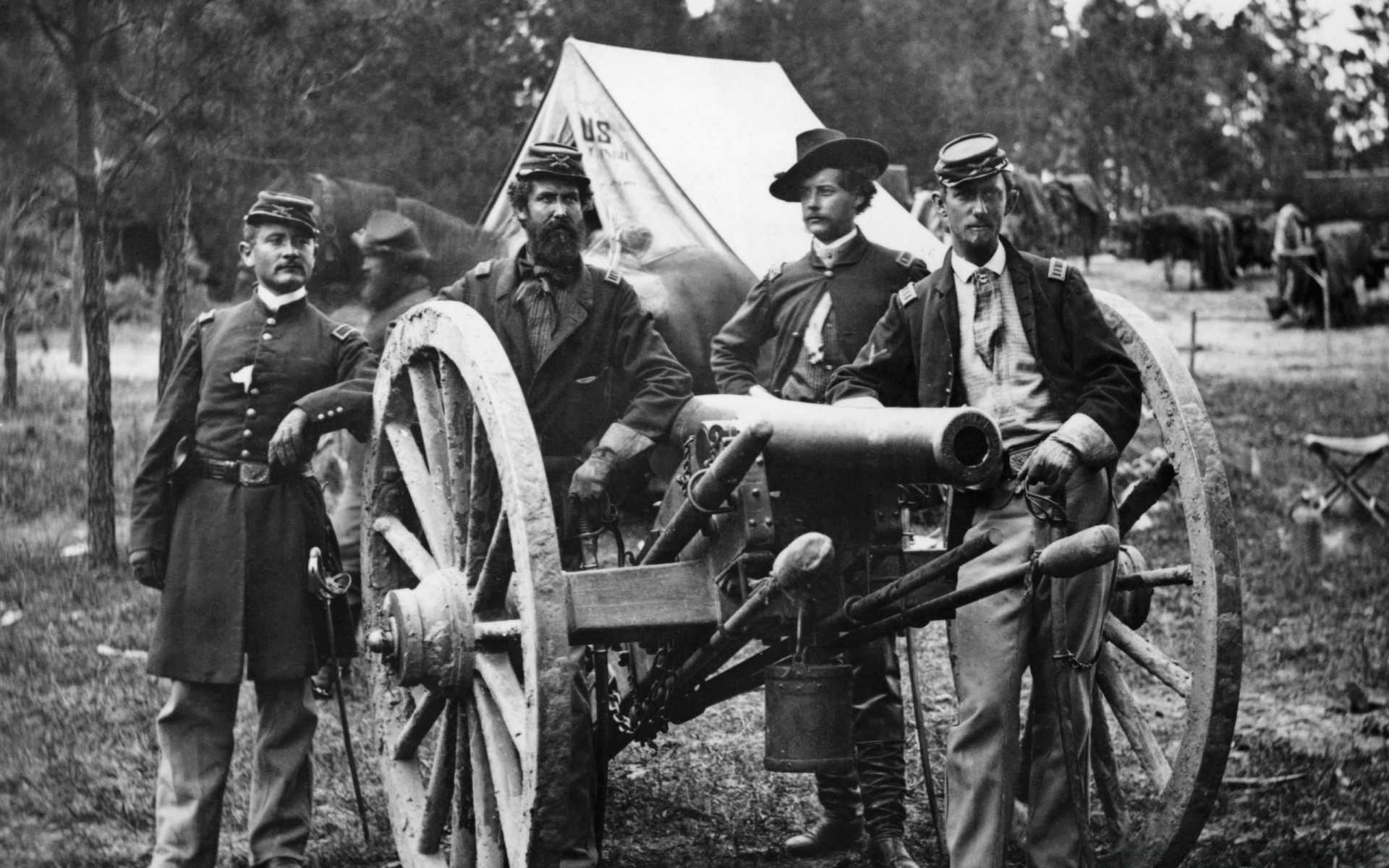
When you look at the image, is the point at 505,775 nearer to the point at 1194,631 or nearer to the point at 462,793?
the point at 462,793

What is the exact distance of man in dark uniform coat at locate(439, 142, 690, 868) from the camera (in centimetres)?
379

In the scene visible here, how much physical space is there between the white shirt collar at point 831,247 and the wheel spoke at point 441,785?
2047 mm

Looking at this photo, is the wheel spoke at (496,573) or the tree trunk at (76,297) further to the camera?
the tree trunk at (76,297)

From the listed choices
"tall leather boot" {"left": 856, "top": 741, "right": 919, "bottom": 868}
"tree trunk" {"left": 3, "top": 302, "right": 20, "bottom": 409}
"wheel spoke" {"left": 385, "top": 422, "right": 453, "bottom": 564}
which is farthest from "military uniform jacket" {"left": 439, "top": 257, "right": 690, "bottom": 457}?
"tree trunk" {"left": 3, "top": 302, "right": 20, "bottom": 409}

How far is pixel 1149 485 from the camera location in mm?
3586

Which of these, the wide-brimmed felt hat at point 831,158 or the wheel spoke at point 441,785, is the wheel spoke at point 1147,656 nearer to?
the wheel spoke at point 441,785

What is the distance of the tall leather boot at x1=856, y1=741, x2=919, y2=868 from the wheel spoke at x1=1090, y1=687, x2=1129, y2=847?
1.96 ft

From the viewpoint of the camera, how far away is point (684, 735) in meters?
5.52

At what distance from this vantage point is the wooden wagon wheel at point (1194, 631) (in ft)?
10.3

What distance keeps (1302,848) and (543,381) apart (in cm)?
248

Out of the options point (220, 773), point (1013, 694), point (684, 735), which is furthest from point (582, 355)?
point (684, 735)

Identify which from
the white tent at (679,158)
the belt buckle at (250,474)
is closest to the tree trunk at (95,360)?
the white tent at (679,158)

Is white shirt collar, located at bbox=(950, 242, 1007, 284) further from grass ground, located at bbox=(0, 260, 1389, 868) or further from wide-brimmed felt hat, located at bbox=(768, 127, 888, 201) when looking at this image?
grass ground, located at bbox=(0, 260, 1389, 868)

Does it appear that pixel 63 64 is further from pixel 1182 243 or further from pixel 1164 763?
pixel 1182 243
